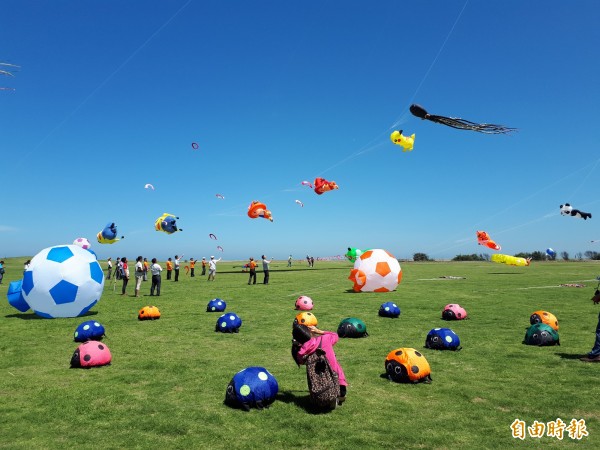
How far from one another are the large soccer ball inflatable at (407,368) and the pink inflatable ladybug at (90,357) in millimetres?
6338

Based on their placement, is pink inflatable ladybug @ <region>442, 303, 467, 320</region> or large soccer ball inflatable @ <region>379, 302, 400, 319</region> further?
large soccer ball inflatable @ <region>379, 302, 400, 319</region>

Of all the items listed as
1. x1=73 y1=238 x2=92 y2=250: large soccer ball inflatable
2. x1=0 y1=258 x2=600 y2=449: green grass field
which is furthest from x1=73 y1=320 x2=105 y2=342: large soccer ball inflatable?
x1=73 y1=238 x2=92 y2=250: large soccer ball inflatable

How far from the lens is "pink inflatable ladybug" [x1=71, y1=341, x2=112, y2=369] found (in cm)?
964

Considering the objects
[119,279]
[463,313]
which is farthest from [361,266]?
[119,279]

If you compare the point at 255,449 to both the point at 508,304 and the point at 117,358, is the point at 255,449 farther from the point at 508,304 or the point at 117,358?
the point at 508,304

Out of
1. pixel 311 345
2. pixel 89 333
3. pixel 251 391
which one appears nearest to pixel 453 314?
pixel 311 345

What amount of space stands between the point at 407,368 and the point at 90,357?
22.5 ft

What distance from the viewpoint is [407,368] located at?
835 cm

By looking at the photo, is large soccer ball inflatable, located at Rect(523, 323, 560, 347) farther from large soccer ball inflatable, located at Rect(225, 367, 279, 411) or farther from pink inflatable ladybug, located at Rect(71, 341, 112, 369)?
pink inflatable ladybug, located at Rect(71, 341, 112, 369)

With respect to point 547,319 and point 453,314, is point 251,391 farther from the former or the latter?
point 453,314

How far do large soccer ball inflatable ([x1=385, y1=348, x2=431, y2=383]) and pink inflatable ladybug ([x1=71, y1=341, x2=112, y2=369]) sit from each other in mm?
6338

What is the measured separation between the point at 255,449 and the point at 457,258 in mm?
106367

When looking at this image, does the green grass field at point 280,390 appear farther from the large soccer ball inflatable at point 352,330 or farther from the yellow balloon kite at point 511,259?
the yellow balloon kite at point 511,259

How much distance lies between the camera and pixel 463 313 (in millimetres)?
15836
